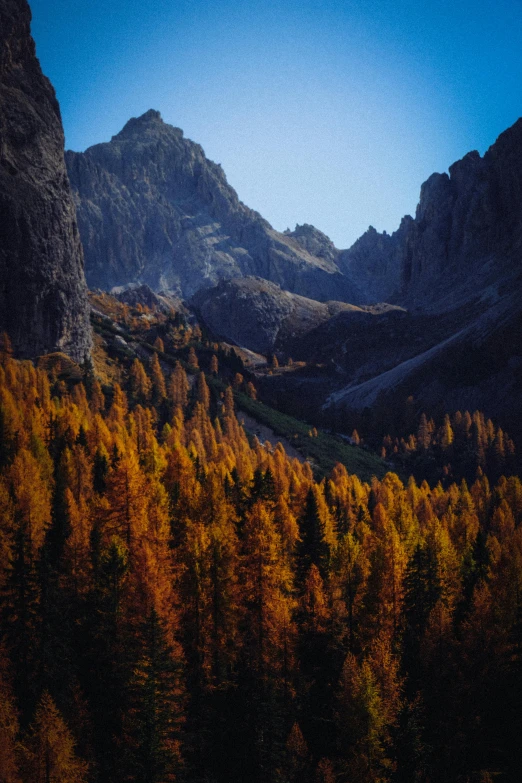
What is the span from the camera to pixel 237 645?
3812 centimetres

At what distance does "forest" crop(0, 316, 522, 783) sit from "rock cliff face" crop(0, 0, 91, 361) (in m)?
87.2

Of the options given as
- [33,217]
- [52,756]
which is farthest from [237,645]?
[33,217]

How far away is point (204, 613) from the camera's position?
38.9m

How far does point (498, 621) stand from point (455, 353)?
160 meters

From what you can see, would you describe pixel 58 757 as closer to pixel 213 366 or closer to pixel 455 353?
pixel 213 366

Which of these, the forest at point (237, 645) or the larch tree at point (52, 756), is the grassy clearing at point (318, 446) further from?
the larch tree at point (52, 756)

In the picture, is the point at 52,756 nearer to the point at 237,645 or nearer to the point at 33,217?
the point at 237,645

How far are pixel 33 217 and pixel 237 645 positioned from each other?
428ft

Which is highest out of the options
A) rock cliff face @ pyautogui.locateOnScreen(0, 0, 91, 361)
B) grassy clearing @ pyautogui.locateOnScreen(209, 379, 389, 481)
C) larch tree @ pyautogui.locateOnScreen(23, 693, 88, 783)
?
rock cliff face @ pyautogui.locateOnScreen(0, 0, 91, 361)

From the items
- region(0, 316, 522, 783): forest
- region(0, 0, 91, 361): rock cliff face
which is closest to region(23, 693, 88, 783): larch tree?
region(0, 316, 522, 783): forest

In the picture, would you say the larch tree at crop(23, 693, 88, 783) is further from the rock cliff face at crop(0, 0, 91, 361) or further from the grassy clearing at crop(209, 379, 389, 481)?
the rock cliff face at crop(0, 0, 91, 361)

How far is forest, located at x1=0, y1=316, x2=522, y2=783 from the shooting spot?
99.0 ft

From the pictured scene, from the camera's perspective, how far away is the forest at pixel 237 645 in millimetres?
30188

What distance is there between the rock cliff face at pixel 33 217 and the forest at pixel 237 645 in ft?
286
